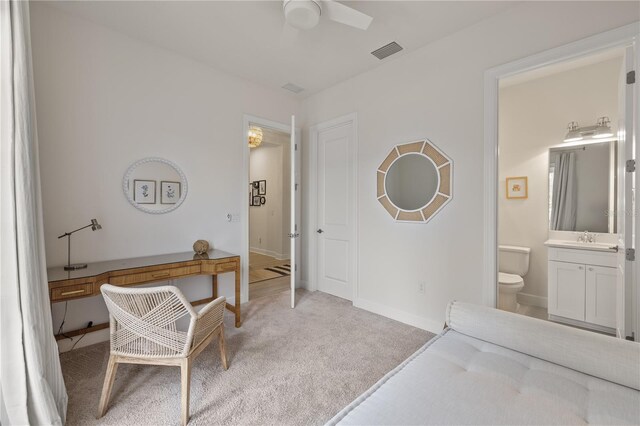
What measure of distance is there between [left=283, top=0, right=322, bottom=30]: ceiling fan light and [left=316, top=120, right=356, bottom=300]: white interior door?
151cm

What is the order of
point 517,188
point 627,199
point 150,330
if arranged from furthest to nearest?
1. point 517,188
2. point 627,199
3. point 150,330

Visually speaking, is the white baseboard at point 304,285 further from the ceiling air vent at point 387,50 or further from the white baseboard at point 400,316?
the ceiling air vent at point 387,50

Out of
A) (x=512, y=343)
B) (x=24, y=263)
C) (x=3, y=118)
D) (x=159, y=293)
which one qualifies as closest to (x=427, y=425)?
(x=512, y=343)

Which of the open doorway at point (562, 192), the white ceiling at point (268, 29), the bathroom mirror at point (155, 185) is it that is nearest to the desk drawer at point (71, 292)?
the bathroom mirror at point (155, 185)

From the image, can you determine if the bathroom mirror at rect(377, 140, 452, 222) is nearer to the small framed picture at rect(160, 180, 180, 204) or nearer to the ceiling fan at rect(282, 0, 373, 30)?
the ceiling fan at rect(282, 0, 373, 30)

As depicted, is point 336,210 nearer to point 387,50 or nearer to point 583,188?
point 387,50

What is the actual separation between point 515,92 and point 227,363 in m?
4.38

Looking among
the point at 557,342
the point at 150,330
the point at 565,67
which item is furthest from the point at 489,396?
the point at 565,67

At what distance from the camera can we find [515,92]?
348 centimetres

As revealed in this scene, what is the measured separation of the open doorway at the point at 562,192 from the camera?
274 cm

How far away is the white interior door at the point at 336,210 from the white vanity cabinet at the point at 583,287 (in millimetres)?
2159

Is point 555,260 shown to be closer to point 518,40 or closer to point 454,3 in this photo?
point 518,40

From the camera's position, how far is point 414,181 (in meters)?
2.93

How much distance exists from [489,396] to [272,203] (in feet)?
19.3
